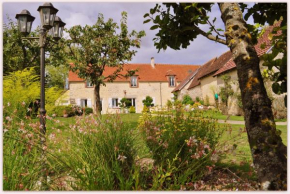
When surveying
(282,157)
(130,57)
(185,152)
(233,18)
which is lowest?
(185,152)

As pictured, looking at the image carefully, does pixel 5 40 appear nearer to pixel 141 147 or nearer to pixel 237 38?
pixel 141 147

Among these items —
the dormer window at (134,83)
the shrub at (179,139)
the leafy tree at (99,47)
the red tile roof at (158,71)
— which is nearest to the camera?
the shrub at (179,139)

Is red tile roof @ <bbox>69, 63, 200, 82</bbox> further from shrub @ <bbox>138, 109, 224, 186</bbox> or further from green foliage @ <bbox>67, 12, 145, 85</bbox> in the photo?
shrub @ <bbox>138, 109, 224, 186</bbox>

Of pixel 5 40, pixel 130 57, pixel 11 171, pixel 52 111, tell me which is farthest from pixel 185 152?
pixel 5 40

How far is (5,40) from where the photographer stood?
19.0m

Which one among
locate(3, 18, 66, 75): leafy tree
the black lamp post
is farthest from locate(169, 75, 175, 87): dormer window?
the black lamp post

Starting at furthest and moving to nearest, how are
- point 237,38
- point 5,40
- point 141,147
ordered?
1. point 5,40
2. point 141,147
3. point 237,38

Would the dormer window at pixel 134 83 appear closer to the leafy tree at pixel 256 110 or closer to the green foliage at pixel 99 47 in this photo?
the green foliage at pixel 99 47

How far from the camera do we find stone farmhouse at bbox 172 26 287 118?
15103mm

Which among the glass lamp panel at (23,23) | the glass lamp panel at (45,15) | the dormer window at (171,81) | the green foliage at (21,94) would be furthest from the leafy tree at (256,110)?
the dormer window at (171,81)

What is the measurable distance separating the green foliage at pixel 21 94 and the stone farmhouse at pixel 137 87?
21.7 metres

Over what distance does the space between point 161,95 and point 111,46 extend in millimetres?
19466

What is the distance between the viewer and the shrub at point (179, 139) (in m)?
Answer: 3.90

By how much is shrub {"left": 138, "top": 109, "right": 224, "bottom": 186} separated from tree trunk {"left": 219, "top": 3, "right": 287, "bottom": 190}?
182cm
